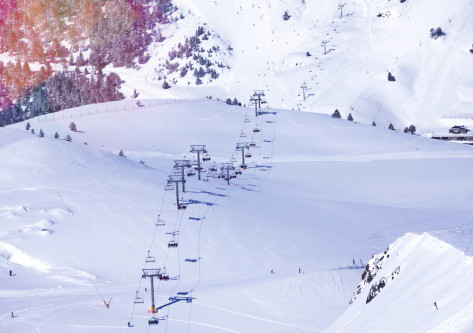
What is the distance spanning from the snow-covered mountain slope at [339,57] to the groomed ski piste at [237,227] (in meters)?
33.5

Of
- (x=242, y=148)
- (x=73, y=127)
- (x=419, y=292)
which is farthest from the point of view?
(x=73, y=127)

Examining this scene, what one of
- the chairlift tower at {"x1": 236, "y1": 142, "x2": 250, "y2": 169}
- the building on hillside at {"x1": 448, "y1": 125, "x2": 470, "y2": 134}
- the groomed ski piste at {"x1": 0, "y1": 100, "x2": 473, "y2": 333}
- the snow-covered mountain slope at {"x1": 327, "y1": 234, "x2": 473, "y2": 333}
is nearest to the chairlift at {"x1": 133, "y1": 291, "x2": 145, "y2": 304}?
the groomed ski piste at {"x1": 0, "y1": 100, "x2": 473, "y2": 333}

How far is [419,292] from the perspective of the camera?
26.6m

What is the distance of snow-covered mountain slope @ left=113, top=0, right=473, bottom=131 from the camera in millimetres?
145750

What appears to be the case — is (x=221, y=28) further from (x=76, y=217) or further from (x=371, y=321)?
(x=371, y=321)

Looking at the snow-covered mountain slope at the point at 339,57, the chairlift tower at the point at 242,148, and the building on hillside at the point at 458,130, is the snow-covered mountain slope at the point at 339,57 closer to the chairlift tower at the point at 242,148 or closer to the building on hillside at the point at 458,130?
the building on hillside at the point at 458,130

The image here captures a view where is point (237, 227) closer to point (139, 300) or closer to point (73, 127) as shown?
point (139, 300)

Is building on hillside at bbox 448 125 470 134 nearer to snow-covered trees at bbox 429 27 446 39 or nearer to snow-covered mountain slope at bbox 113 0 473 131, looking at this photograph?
snow-covered mountain slope at bbox 113 0 473 131

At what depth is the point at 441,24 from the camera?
16212cm

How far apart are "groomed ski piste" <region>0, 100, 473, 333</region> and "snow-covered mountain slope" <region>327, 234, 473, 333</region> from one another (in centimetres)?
8

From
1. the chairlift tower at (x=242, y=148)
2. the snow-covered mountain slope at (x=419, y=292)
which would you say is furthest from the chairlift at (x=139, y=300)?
the chairlift tower at (x=242, y=148)

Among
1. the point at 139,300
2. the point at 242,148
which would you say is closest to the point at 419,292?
the point at 139,300

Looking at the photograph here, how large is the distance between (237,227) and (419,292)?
41.5 metres

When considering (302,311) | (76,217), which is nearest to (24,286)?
(76,217)
